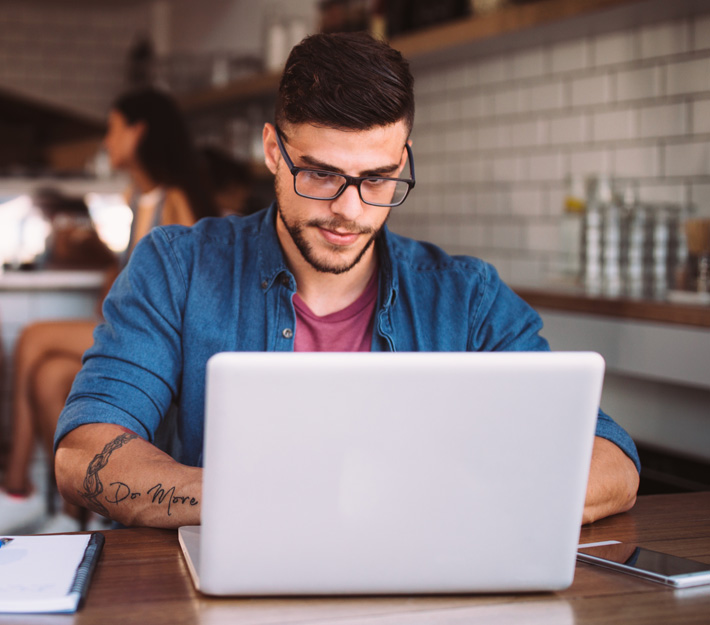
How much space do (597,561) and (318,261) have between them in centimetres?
65

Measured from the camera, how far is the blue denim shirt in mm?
1262

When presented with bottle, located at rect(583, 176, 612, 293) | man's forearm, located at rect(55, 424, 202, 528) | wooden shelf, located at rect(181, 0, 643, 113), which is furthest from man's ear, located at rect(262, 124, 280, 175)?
bottle, located at rect(583, 176, 612, 293)

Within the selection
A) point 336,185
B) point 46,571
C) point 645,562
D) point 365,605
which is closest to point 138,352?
point 336,185

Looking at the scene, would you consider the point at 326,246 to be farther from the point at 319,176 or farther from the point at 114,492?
the point at 114,492

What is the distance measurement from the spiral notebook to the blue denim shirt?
0.31 metres

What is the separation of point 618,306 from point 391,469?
1509 millimetres

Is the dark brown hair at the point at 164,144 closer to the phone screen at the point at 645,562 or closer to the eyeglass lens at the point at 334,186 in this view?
the eyeglass lens at the point at 334,186

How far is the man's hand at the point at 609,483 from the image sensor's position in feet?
3.47

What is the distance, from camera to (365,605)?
Result: 0.77 meters

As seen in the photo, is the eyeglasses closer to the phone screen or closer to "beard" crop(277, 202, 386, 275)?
"beard" crop(277, 202, 386, 275)

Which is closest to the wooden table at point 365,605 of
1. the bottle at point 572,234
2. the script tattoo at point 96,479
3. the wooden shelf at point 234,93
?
the script tattoo at point 96,479

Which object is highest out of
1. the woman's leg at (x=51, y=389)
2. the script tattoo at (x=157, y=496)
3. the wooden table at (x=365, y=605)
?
the script tattoo at (x=157, y=496)

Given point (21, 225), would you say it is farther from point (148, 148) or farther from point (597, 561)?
point (597, 561)

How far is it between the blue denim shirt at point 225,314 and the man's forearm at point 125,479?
98mm
